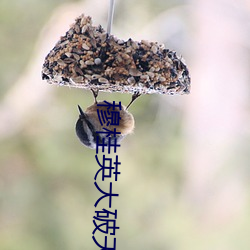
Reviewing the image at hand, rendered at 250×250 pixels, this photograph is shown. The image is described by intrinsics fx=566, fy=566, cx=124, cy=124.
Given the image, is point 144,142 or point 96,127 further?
point 144,142

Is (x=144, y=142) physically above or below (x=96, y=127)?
above

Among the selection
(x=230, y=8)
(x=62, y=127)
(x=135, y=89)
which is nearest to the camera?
(x=135, y=89)

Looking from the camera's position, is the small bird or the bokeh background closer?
the small bird

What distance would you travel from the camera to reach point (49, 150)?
94.7 inches

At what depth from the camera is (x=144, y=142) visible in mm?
2484

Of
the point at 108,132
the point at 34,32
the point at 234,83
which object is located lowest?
the point at 108,132

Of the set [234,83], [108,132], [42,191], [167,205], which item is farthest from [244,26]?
[108,132]

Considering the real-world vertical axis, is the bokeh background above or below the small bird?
above

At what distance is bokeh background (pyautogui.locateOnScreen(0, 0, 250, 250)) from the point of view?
7.45 ft

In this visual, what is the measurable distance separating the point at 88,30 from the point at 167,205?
166 centimetres

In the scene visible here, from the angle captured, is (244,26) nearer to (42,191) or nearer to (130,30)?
(130,30)

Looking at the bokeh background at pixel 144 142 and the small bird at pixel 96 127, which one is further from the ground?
the bokeh background at pixel 144 142

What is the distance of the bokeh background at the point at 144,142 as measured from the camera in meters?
2.27

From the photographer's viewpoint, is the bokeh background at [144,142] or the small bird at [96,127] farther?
the bokeh background at [144,142]
